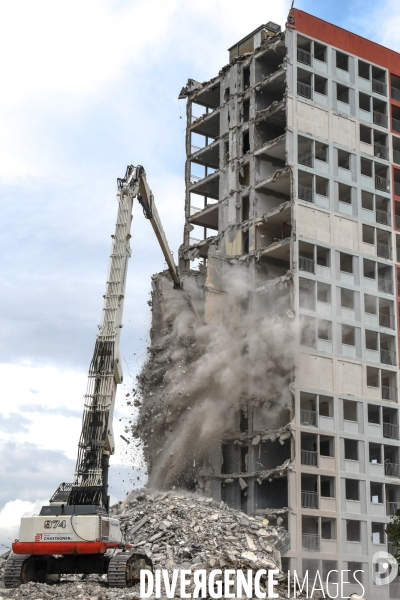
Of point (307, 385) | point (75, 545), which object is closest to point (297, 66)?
point (307, 385)

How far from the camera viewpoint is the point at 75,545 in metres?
27.1

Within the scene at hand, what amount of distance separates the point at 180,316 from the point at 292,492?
13.0 metres

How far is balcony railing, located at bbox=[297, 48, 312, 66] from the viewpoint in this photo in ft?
176

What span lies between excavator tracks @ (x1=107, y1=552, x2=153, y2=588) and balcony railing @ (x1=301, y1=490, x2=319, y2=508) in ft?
60.1

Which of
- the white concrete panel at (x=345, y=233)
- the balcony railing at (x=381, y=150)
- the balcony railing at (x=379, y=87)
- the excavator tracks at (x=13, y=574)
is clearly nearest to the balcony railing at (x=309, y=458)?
the white concrete panel at (x=345, y=233)

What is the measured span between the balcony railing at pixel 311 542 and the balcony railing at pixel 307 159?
21836 millimetres

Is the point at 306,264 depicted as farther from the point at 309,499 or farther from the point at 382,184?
the point at 309,499

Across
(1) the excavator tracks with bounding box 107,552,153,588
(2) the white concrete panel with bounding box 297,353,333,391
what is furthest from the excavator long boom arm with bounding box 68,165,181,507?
(2) the white concrete panel with bounding box 297,353,333,391

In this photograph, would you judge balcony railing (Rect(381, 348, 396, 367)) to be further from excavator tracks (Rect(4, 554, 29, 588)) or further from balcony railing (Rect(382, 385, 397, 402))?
excavator tracks (Rect(4, 554, 29, 588))

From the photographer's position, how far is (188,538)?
36625 mm

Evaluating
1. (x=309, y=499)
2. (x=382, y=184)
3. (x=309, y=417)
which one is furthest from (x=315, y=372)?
(x=382, y=184)

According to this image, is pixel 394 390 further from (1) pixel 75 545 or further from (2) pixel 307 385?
(1) pixel 75 545

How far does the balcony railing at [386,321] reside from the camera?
53088mm

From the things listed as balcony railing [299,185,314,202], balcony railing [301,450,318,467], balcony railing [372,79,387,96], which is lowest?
balcony railing [301,450,318,467]
